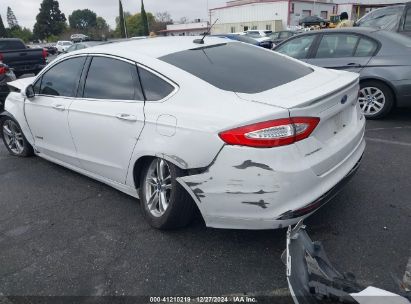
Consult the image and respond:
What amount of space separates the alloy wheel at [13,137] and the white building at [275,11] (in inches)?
2186

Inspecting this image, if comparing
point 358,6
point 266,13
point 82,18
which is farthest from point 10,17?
point 358,6

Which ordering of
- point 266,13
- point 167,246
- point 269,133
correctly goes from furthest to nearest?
point 266,13 < point 167,246 < point 269,133

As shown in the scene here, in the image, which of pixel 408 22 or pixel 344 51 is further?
pixel 408 22

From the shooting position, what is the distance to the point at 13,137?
5.37 metres

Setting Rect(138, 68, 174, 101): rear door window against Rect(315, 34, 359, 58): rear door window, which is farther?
Rect(315, 34, 359, 58): rear door window

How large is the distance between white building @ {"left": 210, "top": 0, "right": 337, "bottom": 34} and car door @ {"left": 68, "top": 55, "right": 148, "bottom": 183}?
57.0m

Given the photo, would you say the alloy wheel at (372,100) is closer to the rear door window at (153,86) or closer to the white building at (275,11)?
the rear door window at (153,86)

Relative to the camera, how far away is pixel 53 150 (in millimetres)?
4348

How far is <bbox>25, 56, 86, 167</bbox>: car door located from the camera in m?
3.93

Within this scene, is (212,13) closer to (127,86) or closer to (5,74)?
(5,74)

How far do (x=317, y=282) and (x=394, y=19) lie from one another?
305 inches

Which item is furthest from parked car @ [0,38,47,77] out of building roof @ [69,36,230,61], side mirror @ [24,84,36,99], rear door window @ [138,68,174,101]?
rear door window @ [138,68,174,101]

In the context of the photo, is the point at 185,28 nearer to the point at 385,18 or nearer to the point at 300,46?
the point at 385,18

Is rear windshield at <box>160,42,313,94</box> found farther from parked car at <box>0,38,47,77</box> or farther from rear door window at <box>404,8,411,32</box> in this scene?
parked car at <box>0,38,47,77</box>
